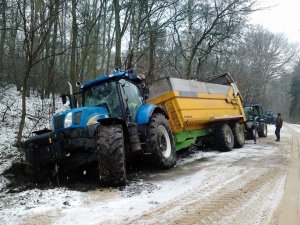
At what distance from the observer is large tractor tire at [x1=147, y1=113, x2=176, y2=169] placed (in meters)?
7.66

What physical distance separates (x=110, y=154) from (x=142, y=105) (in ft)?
7.82

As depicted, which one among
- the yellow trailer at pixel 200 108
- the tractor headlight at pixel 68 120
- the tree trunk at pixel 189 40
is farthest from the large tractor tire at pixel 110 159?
the tree trunk at pixel 189 40

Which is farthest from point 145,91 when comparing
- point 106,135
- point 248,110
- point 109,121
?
point 248,110

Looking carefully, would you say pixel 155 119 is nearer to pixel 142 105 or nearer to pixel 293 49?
pixel 142 105

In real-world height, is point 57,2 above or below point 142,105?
above

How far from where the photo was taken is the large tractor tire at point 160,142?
→ 7664 millimetres

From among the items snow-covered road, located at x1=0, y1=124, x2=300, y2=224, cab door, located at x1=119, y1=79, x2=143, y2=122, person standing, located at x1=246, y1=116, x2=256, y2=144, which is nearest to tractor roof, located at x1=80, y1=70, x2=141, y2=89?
cab door, located at x1=119, y1=79, x2=143, y2=122

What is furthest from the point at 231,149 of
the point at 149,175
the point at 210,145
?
the point at 149,175

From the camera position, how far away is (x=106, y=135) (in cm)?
627

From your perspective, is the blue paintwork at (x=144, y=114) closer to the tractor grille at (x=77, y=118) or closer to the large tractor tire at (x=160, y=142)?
the large tractor tire at (x=160, y=142)

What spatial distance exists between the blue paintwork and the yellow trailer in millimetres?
1743

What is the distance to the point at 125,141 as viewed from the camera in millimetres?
7129

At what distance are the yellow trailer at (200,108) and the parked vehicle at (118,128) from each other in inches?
1.1

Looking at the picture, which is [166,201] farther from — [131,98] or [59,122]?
[131,98]
